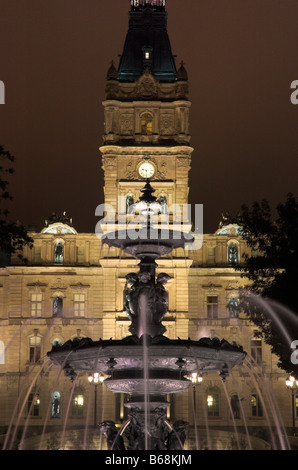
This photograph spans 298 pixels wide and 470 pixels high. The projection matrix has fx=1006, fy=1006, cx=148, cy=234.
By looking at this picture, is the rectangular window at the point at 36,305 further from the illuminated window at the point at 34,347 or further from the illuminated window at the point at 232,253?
the illuminated window at the point at 232,253

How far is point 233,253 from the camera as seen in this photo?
76.8m

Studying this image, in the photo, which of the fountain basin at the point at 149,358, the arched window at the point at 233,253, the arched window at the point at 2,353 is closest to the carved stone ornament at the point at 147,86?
the arched window at the point at 233,253

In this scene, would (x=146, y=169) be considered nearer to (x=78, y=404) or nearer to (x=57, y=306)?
(x=57, y=306)

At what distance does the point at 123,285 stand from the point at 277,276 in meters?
28.8

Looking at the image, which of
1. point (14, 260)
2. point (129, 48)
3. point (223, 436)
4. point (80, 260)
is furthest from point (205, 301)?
point (223, 436)

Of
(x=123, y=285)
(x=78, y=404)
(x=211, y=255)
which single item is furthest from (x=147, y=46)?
(x=78, y=404)

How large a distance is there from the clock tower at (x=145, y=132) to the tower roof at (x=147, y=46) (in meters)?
0.08

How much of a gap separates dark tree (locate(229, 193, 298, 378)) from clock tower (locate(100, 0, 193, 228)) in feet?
73.0

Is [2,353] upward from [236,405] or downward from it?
upward

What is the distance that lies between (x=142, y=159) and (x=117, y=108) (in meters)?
4.60

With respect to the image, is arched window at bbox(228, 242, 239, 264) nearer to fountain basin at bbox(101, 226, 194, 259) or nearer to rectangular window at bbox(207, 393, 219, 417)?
rectangular window at bbox(207, 393, 219, 417)

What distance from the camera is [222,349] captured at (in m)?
24.8
